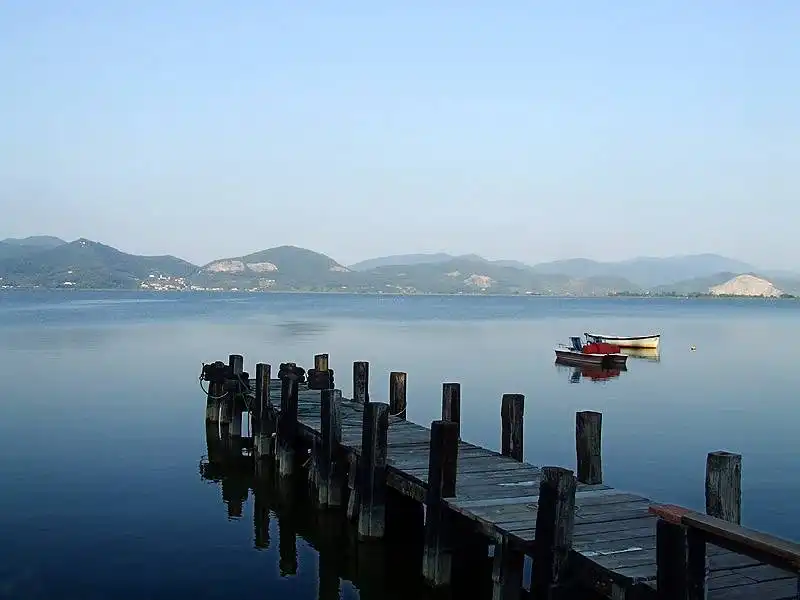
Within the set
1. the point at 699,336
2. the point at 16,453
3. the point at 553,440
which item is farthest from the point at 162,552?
the point at 699,336

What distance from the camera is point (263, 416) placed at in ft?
71.0

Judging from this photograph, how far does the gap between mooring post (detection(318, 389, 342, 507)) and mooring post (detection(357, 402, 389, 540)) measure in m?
1.84

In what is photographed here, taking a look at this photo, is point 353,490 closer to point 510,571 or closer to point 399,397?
point 399,397

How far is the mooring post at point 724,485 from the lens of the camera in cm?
986

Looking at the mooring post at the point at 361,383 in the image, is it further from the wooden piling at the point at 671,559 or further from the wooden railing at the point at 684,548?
the wooden piling at the point at 671,559

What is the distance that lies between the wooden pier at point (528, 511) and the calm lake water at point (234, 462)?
124 centimetres

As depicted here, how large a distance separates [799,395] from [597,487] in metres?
27.9

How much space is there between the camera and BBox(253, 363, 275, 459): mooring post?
21578 mm

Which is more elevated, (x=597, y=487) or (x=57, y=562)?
(x=597, y=487)

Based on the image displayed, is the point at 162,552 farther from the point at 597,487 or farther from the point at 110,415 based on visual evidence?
the point at 110,415

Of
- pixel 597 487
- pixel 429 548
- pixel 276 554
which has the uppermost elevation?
pixel 597 487

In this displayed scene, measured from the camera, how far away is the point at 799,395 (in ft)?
121

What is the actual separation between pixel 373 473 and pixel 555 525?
5.33 metres

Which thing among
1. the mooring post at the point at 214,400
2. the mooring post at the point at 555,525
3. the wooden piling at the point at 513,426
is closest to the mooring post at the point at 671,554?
the mooring post at the point at 555,525
